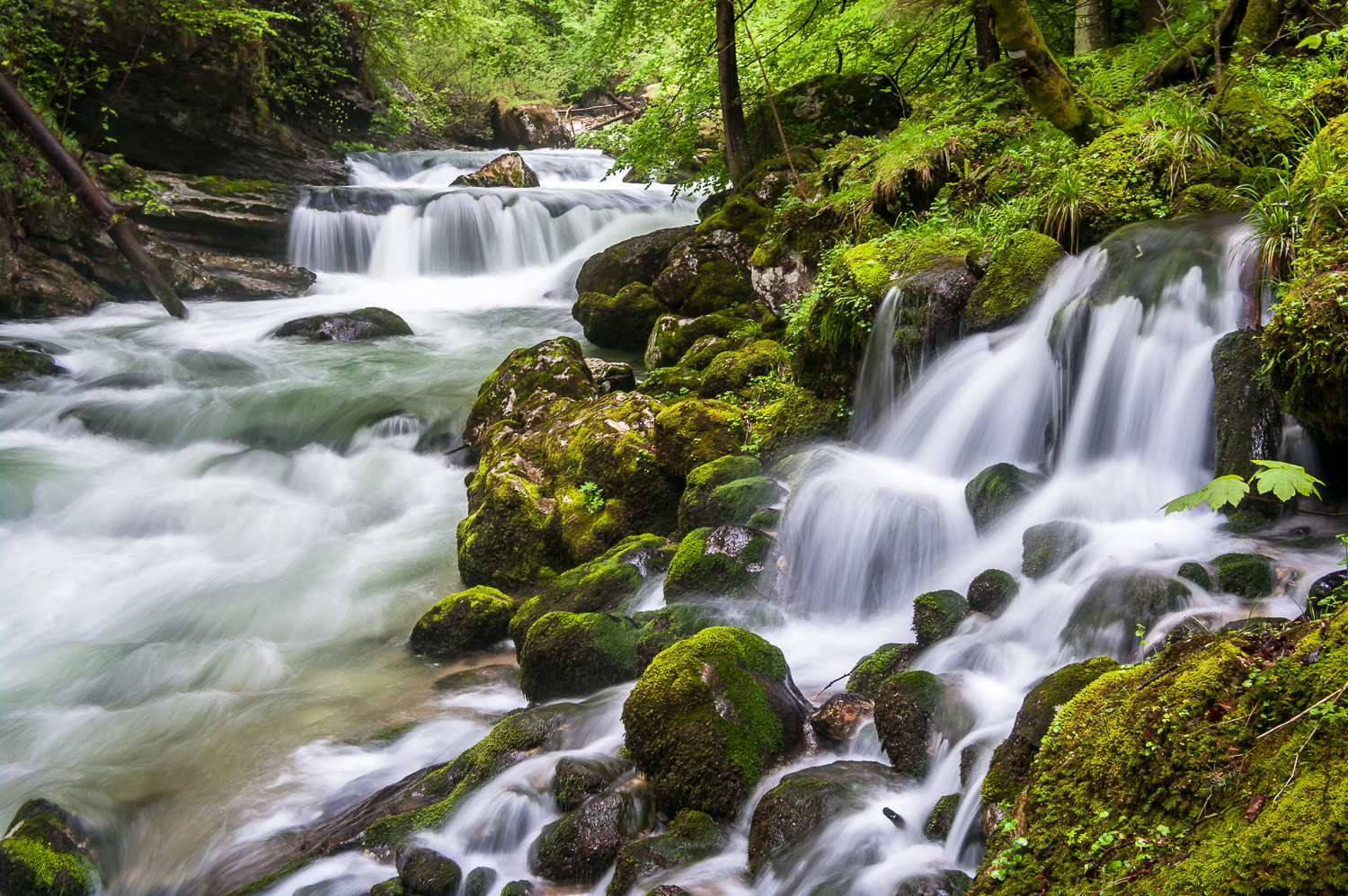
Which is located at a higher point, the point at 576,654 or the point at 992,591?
the point at 992,591

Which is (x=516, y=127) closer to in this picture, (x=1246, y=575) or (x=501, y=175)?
(x=501, y=175)

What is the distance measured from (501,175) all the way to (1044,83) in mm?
16095

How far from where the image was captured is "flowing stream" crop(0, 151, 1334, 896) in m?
3.95

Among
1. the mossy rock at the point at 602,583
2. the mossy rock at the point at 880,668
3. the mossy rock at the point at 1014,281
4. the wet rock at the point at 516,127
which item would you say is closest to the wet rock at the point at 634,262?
the mossy rock at the point at 1014,281

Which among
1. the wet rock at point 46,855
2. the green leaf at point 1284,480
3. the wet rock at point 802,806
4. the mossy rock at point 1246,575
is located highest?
the green leaf at point 1284,480

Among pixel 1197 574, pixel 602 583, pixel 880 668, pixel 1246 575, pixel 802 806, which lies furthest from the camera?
pixel 602 583

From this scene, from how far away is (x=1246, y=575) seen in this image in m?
3.55

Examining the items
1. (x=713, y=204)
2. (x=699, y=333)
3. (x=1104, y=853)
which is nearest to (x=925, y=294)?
(x=699, y=333)

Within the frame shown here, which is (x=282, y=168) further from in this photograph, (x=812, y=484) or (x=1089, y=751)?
(x=1089, y=751)

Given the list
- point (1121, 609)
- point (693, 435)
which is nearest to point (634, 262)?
point (693, 435)

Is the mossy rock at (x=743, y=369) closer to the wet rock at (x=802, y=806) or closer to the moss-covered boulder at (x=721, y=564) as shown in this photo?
the moss-covered boulder at (x=721, y=564)

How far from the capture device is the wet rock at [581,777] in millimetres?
3916

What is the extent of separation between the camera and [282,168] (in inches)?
725

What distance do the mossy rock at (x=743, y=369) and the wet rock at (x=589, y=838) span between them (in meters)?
5.16
